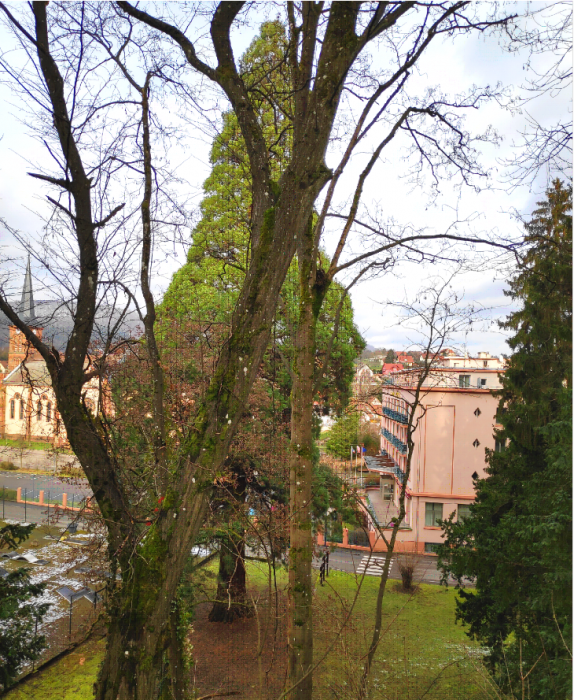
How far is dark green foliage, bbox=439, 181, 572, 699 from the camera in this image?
159 inches

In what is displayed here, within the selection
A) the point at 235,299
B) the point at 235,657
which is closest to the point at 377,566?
the point at 235,657

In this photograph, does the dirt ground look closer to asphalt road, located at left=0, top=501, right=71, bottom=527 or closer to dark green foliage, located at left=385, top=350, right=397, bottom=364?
dark green foliage, located at left=385, top=350, right=397, bottom=364

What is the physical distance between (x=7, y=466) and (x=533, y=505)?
15.8 m

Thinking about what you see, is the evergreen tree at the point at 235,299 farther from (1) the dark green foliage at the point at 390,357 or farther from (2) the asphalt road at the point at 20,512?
(2) the asphalt road at the point at 20,512

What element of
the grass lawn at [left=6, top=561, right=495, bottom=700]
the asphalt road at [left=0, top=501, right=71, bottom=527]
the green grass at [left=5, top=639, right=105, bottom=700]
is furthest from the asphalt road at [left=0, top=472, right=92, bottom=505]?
the grass lawn at [left=6, top=561, right=495, bottom=700]

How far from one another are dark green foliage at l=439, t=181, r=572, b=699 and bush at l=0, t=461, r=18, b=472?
14131mm

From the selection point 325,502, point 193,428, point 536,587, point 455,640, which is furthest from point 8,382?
point 455,640

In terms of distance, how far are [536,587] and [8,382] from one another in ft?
22.7

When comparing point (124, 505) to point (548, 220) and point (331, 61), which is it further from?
point (548, 220)

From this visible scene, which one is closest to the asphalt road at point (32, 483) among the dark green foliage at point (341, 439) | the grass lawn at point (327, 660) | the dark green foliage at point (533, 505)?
the dark green foliage at point (341, 439)

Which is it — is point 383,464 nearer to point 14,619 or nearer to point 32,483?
point 32,483

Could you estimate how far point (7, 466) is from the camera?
52.5 feet

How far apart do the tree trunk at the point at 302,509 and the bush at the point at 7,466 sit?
14.4 meters

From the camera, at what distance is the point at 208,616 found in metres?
8.75
